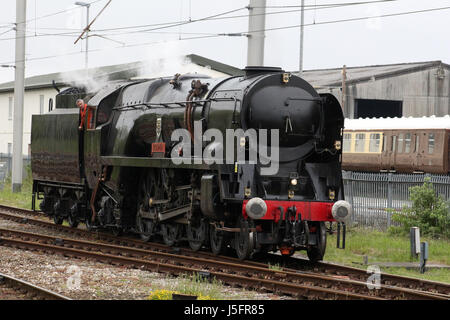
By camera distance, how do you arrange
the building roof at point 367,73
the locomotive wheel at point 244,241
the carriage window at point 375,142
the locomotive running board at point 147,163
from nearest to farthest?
the locomotive wheel at point 244,241
the locomotive running board at point 147,163
the carriage window at point 375,142
the building roof at point 367,73

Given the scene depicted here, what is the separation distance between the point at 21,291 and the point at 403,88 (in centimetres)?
3955

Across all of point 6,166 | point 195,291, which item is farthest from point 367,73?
point 195,291

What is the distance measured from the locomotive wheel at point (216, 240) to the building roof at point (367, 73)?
3294cm

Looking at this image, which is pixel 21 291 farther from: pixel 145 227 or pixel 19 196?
pixel 19 196

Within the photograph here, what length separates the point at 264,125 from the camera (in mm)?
13062

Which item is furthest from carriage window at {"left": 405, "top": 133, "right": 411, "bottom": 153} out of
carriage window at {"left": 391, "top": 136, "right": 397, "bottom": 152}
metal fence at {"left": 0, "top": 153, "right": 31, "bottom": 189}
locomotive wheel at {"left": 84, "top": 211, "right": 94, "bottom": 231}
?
locomotive wheel at {"left": 84, "top": 211, "right": 94, "bottom": 231}

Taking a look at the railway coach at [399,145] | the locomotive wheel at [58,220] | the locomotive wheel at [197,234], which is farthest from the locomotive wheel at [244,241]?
the railway coach at [399,145]

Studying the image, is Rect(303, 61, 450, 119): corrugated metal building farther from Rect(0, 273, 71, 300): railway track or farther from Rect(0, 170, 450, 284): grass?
Rect(0, 273, 71, 300): railway track

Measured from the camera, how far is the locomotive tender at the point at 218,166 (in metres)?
12.8

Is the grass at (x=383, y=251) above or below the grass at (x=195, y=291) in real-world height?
below

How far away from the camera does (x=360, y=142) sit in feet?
120

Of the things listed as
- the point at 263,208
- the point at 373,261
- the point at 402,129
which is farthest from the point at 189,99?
the point at 402,129

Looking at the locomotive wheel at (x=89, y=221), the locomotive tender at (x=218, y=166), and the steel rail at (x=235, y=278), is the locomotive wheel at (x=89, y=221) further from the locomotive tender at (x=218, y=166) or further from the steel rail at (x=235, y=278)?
the steel rail at (x=235, y=278)

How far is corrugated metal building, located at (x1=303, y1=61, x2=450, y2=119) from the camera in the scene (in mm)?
45875
